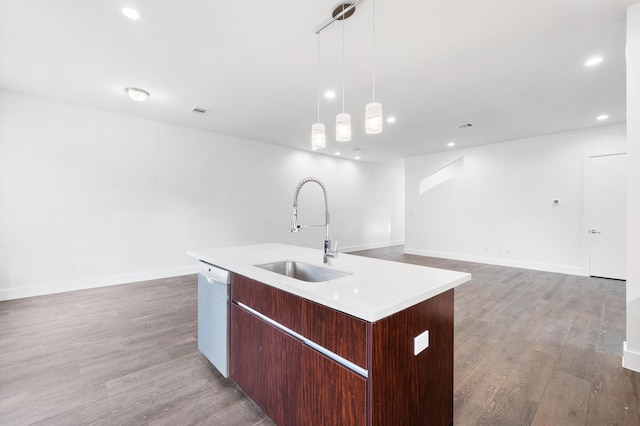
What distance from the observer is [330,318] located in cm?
119

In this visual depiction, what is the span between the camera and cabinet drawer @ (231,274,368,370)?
1.09 m

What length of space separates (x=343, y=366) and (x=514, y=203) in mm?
6761

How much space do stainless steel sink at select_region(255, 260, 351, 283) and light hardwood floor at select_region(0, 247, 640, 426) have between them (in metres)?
0.89

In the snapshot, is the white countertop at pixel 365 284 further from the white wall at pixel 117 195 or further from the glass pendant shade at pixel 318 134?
the white wall at pixel 117 195

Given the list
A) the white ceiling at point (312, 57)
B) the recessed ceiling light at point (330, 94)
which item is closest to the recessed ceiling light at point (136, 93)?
the white ceiling at point (312, 57)

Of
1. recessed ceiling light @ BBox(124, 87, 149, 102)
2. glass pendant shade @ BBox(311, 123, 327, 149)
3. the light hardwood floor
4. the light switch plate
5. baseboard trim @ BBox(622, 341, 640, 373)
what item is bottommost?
the light hardwood floor

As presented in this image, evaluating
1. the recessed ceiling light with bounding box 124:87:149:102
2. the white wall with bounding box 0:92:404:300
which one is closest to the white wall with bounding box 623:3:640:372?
the recessed ceiling light with bounding box 124:87:149:102

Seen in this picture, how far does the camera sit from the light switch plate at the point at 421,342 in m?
1.25

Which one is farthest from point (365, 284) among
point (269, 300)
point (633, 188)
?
point (633, 188)

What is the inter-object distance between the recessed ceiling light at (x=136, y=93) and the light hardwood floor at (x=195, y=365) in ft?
9.17

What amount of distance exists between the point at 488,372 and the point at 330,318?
1848mm

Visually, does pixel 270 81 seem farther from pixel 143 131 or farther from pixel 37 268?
pixel 37 268

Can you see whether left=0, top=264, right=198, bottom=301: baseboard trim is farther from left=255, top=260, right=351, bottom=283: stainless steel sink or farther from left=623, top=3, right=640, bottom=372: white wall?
left=623, top=3, right=640, bottom=372: white wall

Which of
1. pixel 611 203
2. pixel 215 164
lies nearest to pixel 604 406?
pixel 611 203
